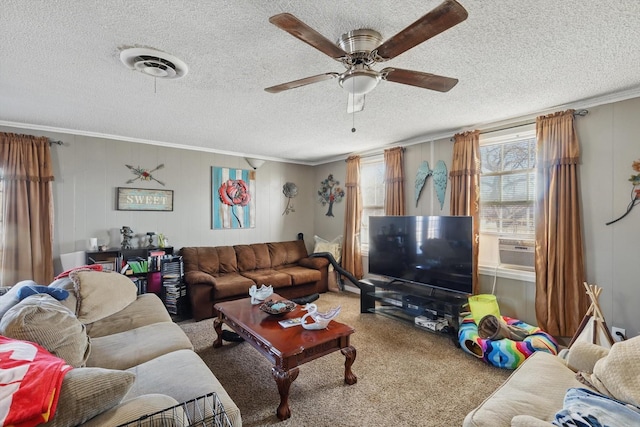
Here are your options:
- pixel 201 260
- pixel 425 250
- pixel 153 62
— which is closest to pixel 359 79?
pixel 153 62

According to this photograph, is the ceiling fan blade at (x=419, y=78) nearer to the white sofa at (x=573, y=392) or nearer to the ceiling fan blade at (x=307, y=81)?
the ceiling fan blade at (x=307, y=81)

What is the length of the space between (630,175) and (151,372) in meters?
3.91

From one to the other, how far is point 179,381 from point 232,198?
372cm

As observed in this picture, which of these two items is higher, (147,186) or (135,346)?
(147,186)

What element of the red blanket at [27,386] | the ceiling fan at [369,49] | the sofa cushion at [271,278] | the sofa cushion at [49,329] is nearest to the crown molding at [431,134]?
the ceiling fan at [369,49]

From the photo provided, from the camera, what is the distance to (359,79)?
5.38ft

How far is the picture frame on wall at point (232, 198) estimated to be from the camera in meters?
4.80

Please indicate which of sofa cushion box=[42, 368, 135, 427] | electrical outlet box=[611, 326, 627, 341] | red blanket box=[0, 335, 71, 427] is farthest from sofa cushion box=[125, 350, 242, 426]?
electrical outlet box=[611, 326, 627, 341]

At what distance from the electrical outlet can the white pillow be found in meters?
3.42

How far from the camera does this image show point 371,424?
1850mm

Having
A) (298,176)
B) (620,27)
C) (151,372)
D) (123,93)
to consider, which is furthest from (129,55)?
(298,176)

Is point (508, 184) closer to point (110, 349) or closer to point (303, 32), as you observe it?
point (303, 32)

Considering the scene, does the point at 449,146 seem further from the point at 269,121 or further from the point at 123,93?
the point at 123,93

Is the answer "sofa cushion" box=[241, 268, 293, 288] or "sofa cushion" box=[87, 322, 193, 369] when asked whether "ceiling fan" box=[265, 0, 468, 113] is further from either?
"sofa cushion" box=[241, 268, 293, 288]
